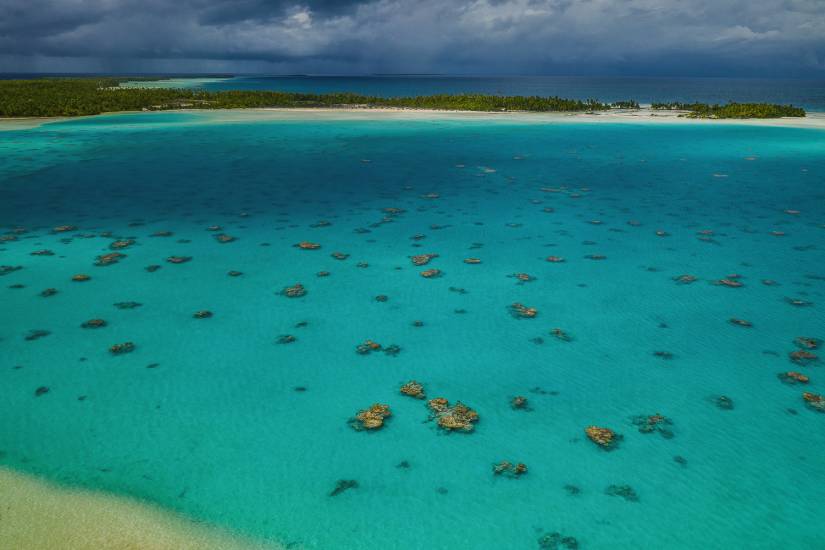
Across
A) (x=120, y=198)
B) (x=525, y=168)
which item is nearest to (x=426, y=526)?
(x=120, y=198)

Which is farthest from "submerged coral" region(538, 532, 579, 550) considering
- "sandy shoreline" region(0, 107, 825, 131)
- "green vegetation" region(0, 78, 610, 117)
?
"green vegetation" region(0, 78, 610, 117)

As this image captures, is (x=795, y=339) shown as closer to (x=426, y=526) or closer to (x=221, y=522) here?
(x=426, y=526)

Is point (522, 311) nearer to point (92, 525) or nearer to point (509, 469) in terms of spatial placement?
point (509, 469)

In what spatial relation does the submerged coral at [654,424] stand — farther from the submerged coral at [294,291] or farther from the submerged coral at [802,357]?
the submerged coral at [294,291]

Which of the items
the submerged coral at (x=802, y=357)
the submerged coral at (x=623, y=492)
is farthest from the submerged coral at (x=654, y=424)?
the submerged coral at (x=802, y=357)

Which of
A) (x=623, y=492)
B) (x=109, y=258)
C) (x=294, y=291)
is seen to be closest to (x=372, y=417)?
(x=623, y=492)

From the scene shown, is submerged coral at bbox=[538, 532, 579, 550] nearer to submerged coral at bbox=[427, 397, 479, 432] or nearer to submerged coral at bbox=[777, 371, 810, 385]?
submerged coral at bbox=[427, 397, 479, 432]
